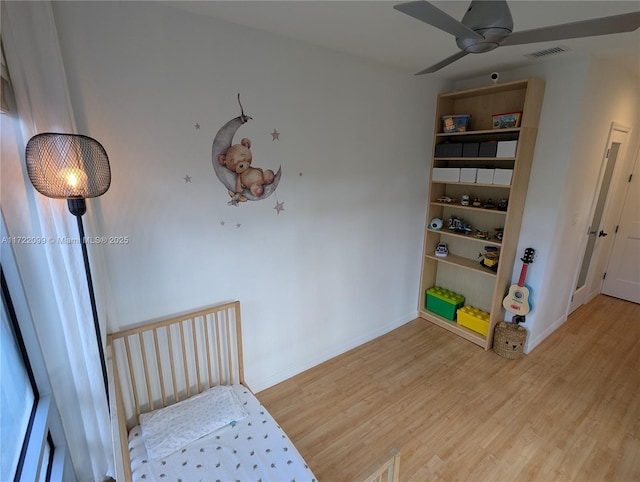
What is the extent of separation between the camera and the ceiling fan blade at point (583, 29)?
114cm

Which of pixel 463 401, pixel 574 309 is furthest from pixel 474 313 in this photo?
pixel 574 309

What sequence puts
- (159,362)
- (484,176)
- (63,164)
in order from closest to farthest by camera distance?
(63,164), (159,362), (484,176)

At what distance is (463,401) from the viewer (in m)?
2.34

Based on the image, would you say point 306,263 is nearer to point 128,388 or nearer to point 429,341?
point 128,388

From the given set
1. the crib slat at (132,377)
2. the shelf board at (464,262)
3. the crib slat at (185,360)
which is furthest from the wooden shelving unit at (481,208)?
the crib slat at (132,377)

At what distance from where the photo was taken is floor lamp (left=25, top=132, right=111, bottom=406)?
109cm

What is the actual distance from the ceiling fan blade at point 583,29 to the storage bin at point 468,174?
4.97 feet

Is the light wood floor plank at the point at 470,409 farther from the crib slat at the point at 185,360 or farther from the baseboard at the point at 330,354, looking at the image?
the crib slat at the point at 185,360

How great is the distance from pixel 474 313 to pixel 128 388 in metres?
3.00

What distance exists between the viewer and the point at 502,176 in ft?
8.50

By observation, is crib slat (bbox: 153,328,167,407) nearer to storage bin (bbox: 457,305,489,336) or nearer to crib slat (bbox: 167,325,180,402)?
crib slat (bbox: 167,325,180,402)

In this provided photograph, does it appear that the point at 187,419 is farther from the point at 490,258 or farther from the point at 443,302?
the point at 490,258

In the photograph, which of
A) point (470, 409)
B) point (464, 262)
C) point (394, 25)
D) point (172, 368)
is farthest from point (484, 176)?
point (172, 368)

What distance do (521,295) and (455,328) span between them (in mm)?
732
